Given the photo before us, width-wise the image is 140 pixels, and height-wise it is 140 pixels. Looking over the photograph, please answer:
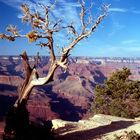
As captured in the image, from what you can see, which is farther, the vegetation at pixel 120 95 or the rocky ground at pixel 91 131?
the vegetation at pixel 120 95

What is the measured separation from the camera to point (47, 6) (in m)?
16.8

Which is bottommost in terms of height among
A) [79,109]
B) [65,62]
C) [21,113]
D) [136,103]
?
[79,109]

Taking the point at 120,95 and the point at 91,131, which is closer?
the point at 91,131

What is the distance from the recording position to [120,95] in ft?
156

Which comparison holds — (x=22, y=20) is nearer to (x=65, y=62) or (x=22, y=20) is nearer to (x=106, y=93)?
(x=65, y=62)

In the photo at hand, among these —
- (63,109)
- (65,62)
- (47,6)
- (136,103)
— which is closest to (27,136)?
(65,62)

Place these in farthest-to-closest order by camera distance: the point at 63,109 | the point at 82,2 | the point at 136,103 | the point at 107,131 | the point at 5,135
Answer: the point at 63,109 → the point at 136,103 → the point at 107,131 → the point at 82,2 → the point at 5,135

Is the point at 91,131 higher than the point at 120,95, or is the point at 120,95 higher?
the point at 91,131

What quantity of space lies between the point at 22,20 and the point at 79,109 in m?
169

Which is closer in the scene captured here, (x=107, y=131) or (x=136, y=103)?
(x=107, y=131)

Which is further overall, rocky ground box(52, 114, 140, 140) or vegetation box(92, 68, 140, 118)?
vegetation box(92, 68, 140, 118)

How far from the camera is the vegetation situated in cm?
4597

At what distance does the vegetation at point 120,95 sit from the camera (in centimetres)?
4597

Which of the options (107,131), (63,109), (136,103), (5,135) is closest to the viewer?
(5,135)
